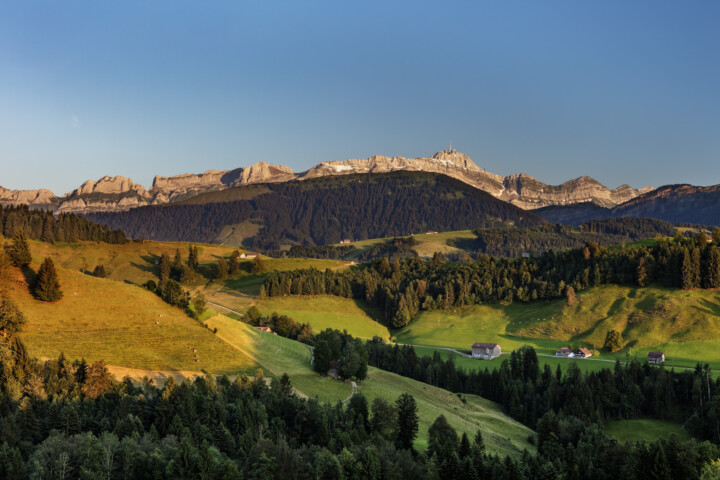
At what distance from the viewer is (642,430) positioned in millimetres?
109688

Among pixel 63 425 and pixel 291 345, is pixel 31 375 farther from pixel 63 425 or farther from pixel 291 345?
pixel 291 345

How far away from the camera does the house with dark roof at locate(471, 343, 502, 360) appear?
157m

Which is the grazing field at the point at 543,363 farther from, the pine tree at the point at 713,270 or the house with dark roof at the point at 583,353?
the pine tree at the point at 713,270

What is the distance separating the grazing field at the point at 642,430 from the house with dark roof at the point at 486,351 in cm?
4488

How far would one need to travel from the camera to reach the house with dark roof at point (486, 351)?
514 feet

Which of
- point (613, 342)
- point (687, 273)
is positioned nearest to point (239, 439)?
point (613, 342)

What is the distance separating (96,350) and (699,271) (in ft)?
560

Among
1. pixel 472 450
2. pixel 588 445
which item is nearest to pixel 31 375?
pixel 472 450

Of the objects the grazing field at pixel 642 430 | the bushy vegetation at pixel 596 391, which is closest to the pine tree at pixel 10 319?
the bushy vegetation at pixel 596 391

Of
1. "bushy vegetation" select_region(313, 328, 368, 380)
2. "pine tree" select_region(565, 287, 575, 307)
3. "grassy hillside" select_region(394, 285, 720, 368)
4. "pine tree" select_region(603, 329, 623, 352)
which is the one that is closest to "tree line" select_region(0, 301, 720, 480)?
"bushy vegetation" select_region(313, 328, 368, 380)

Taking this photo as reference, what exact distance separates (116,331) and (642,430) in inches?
3872

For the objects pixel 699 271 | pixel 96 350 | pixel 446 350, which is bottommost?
pixel 446 350

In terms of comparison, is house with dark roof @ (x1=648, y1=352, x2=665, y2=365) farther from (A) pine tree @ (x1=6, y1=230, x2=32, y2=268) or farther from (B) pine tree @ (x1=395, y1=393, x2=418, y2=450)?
(A) pine tree @ (x1=6, y1=230, x2=32, y2=268)

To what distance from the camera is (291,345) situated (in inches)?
4867
